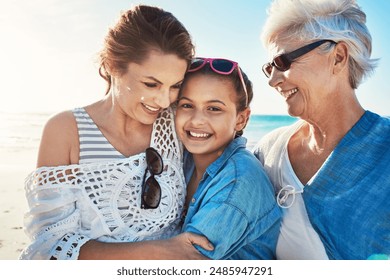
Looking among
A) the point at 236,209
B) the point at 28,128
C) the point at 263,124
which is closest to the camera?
the point at 236,209

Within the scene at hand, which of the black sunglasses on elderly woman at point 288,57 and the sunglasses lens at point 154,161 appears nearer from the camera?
the sunglasses lens at point 154,161

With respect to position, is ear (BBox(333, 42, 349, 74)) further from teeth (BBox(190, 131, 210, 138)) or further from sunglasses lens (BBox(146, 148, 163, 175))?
sunglasses lens (BBox(146, 148, 163, 175))

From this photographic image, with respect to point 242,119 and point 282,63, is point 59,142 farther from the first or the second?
point 282,63

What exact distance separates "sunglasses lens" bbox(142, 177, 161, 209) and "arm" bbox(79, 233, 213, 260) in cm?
22

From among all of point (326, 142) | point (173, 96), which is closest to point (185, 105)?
point (173, 96)

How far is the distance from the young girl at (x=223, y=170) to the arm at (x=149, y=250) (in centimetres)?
7

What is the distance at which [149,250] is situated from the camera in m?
2.29

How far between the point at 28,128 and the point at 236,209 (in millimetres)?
11445

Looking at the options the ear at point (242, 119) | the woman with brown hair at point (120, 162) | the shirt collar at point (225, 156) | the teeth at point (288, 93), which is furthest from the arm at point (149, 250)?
the teeth at point (288, 93)

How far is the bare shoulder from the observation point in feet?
7.86

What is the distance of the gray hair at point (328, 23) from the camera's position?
2662 mm

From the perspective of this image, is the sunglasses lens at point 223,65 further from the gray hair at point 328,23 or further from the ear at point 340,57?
the ear at point 340,57

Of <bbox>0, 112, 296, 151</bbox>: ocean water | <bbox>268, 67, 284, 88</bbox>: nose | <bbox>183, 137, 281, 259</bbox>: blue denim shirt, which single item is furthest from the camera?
<bbox>0, 112, 296, 151</bbox>: ocean water

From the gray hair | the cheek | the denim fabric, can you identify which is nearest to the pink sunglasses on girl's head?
the cheek
